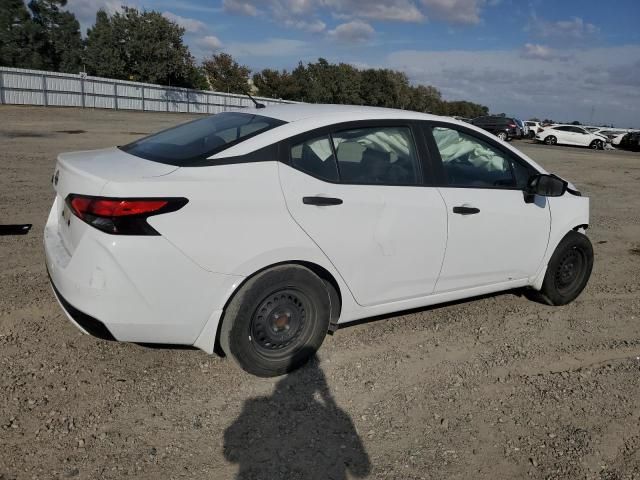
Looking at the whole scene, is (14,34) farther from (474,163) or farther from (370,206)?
(370,206)

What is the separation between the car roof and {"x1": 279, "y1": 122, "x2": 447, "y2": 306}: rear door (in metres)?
0.08

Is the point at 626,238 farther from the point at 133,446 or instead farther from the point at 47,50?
the point at 47,50

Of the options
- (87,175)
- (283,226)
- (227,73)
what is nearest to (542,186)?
(283,226)

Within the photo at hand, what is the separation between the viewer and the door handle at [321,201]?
3.19m

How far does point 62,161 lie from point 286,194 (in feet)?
4.81

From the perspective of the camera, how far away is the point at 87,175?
296cm

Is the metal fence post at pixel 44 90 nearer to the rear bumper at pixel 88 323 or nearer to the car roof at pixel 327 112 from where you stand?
the car roof at pixel 327 112

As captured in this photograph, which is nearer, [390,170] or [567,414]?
[567,414]

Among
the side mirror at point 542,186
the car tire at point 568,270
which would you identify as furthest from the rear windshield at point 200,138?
the car tire at point 568,270

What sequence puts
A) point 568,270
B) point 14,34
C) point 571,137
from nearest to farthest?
point 568,270 < point 571,137 < point 14,34

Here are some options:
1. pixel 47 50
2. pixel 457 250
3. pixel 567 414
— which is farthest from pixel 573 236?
pixel 47 50

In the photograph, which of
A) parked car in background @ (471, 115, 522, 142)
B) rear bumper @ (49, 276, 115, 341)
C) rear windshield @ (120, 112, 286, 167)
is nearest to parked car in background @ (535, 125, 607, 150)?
parked car in background @ (471, 115, 522, 142)

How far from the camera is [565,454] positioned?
2.85 metres

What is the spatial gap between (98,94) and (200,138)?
4026 cm
